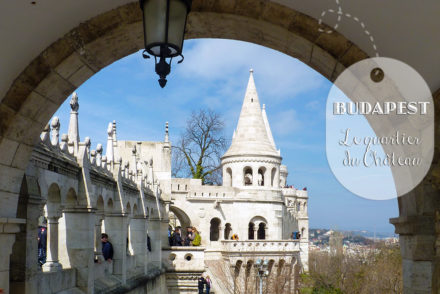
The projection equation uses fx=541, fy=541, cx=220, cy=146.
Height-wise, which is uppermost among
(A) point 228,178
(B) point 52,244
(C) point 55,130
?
(A) point 228,178

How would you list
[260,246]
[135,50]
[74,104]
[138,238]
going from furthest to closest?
1. [260,246]
2. [138,238]
3. [74,104]
4. [135,50]

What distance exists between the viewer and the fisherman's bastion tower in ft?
25.9

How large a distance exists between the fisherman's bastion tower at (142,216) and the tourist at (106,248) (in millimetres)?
177

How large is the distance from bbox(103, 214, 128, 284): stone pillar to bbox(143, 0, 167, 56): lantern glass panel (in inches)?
404

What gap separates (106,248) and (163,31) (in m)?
10.2

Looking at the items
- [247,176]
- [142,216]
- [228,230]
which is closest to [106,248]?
[142,216]

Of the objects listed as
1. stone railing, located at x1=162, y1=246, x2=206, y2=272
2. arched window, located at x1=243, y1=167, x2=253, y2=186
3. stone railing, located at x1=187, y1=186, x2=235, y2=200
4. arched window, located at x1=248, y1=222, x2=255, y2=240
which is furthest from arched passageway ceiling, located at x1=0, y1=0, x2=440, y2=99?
arched window, located at x1=248, y1=222, x2=255, y2=240

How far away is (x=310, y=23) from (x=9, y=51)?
2.25m

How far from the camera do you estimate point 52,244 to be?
8461 mm

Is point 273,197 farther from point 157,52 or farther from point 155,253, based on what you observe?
point 157,52

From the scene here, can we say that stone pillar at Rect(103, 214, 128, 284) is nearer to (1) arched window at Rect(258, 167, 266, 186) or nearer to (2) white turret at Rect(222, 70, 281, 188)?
(2) white turret at Rect(222, 70, 281, 188)

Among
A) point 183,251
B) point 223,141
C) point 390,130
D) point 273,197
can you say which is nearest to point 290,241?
point 273,197

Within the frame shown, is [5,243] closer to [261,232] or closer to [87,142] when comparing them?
[87,142]

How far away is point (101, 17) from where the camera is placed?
4035mm
